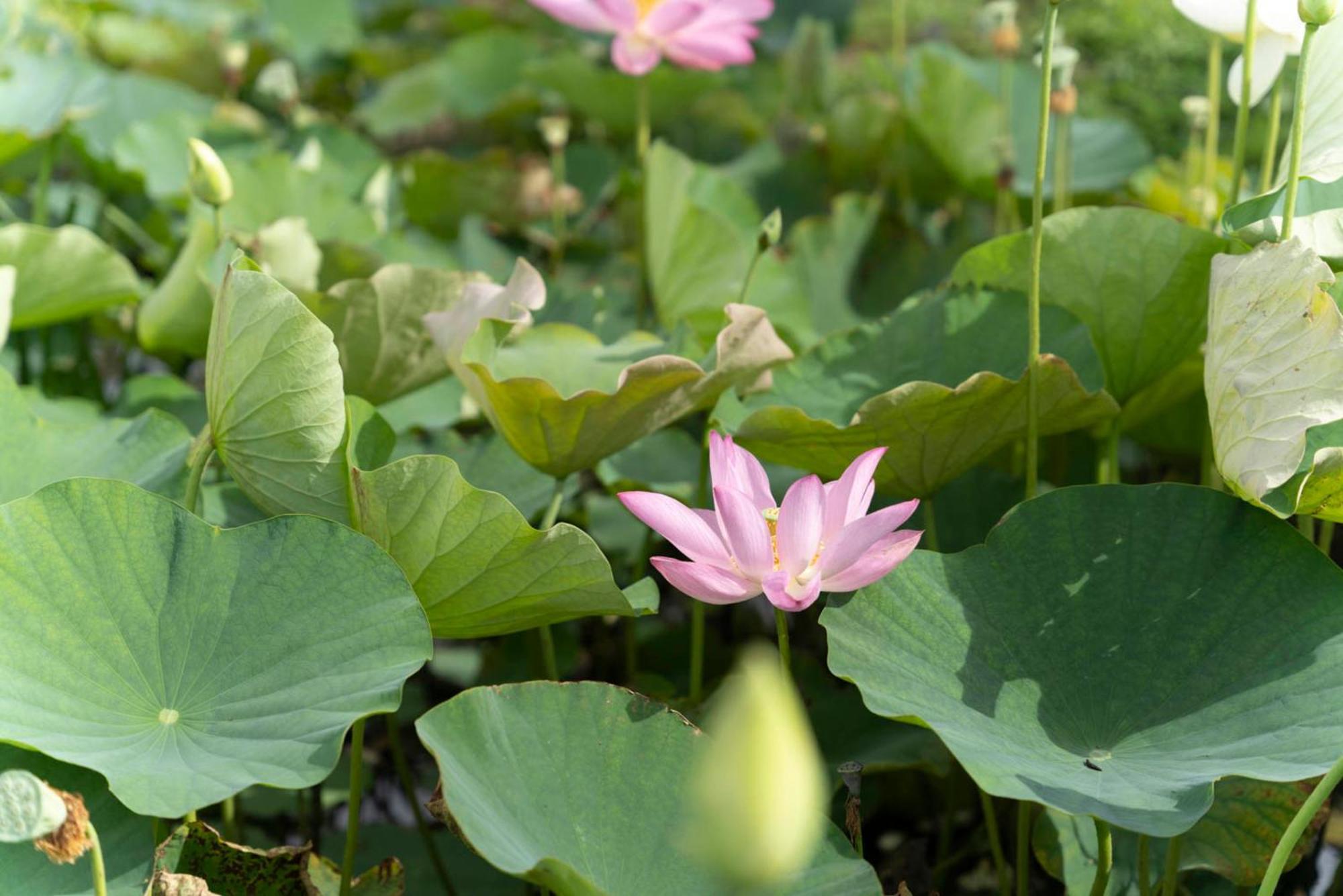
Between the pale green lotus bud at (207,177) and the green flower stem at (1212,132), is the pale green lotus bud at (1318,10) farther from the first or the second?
the pale green lotus bud at (207,177)

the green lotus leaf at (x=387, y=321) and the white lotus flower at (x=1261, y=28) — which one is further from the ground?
the white lotus flower at (x=1261, y=28)

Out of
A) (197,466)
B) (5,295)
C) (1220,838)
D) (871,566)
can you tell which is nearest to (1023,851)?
(1220,838)

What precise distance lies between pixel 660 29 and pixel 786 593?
0.75 metres

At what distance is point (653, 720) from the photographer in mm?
764

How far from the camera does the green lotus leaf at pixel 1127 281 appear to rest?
100 cm

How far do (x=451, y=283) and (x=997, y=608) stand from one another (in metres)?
0.52

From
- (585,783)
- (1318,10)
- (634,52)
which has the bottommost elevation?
(585,783)

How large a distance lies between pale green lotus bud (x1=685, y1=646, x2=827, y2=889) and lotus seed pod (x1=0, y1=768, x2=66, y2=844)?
0.35 meters

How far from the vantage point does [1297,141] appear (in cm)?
83

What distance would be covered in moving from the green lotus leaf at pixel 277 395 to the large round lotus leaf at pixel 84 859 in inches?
8.0

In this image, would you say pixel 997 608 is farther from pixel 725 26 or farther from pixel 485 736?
pixel 725 26

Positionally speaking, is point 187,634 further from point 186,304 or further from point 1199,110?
point 1199,110

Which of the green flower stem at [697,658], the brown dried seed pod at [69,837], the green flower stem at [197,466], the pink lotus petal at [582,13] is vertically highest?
the pink lotus petal at [582,13]

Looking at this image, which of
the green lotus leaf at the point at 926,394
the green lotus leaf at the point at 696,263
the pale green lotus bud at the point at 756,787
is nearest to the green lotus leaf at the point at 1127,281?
the green lotus leaf at the point at 926,394
